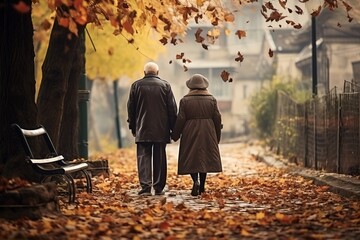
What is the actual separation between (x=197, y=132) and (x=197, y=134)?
3 cm

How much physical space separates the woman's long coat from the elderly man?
242mm

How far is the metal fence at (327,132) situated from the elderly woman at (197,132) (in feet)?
9.99

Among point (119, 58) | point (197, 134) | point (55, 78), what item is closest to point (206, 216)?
point (197, 134)

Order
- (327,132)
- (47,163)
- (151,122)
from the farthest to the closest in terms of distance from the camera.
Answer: (327,132) → (151,122) → (47,163)

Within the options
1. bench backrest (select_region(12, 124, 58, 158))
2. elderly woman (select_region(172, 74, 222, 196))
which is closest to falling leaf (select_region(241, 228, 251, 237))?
bench backrest (select_region(12, 124, 58, 158))

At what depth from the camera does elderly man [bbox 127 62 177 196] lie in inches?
516

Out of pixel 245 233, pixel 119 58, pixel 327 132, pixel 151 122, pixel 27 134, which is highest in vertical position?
pixel 119 58

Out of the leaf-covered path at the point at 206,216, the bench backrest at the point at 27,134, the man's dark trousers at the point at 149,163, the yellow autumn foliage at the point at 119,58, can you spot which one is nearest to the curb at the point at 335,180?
the leaf-covered path at the point at 206,216

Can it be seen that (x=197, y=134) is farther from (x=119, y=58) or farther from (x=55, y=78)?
(x=119, y=58)

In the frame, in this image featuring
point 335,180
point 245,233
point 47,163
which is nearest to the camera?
point 245,233

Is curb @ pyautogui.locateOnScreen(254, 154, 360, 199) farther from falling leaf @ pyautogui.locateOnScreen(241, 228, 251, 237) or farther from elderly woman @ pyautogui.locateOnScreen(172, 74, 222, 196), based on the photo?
falling leaf @ pyautogui.locateOnScreen(241, 228, 251, 237)

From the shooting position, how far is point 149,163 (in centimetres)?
1324

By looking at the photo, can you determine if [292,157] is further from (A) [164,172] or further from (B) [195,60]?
(B) [195,60]

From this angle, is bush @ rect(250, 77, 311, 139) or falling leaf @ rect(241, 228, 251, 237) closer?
falling leaf @ rect(241, 228, 251, 237)
